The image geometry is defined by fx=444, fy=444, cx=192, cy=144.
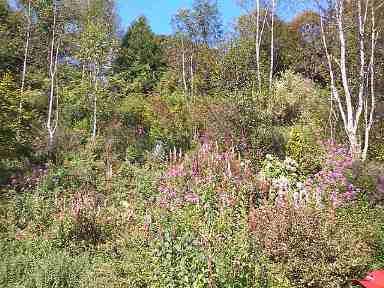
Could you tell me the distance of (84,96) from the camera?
20.3 m

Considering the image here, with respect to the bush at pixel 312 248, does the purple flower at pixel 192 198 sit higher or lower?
higher

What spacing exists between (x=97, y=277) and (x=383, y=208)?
5.67 meters

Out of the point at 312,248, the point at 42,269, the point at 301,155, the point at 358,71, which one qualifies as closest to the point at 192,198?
the point at 312,248

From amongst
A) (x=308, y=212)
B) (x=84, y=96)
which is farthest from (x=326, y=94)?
(x=308, y=212)

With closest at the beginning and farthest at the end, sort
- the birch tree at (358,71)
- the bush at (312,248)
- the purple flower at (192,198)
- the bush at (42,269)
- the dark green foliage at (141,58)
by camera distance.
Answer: the bush at (312,248) → the bush at (42,269) → the purple flower at (192,198) → the birch tree at (358,71) → the dark green foliage at (141,58)

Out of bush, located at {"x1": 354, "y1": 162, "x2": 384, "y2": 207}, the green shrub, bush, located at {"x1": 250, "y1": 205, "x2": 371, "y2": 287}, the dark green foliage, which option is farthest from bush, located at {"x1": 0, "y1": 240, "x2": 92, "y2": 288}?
the dark green foliage

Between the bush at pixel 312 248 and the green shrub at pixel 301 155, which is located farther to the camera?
the green shrub at pixel 301 155

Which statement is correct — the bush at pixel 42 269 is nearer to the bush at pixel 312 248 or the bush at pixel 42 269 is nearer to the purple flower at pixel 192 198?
the purple flower at pixel 192 198

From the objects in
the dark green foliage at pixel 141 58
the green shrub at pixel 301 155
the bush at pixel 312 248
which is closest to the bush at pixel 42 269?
the bush at pixel 312 248

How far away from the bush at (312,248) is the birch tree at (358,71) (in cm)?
562

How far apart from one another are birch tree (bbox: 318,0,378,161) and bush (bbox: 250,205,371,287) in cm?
562

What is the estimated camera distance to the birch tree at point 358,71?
13711 mm

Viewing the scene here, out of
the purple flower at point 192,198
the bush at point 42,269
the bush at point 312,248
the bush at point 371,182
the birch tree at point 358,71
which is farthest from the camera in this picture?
the birch tree at point 358,71

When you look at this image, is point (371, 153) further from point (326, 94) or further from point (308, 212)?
point (308, 212)
